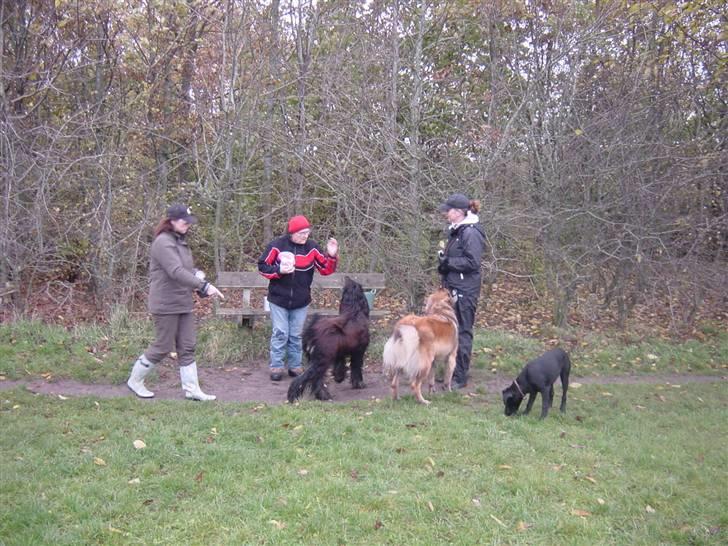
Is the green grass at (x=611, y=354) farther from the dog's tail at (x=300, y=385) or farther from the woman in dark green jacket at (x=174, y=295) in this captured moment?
the woman in dark green jacket at (x=174, y=295)

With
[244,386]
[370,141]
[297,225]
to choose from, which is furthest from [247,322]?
[370,141]

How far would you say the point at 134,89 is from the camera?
34.1 ft

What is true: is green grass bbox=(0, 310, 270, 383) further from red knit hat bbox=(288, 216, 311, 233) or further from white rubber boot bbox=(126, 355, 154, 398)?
red knit hat bbox=(288, 216, 311, 233)

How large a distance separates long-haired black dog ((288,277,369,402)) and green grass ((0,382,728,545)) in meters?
0.36

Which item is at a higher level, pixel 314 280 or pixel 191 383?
pixel 314 280

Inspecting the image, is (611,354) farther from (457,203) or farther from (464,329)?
(457,203)

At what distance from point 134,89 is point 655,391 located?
9131 mm

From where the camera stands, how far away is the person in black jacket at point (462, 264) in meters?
6.72

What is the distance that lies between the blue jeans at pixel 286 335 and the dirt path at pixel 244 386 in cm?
24

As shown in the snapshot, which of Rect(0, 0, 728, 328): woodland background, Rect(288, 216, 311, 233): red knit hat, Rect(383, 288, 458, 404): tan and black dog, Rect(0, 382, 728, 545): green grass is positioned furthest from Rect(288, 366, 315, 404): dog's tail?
Rect(0, 0, 728, 328): woodland background

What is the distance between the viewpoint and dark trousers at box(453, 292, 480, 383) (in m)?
6.91

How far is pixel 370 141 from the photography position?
9383mm

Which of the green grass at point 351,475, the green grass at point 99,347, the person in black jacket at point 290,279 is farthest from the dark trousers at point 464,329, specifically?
the green grass at point 99,347

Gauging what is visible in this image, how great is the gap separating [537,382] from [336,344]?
2051mm
